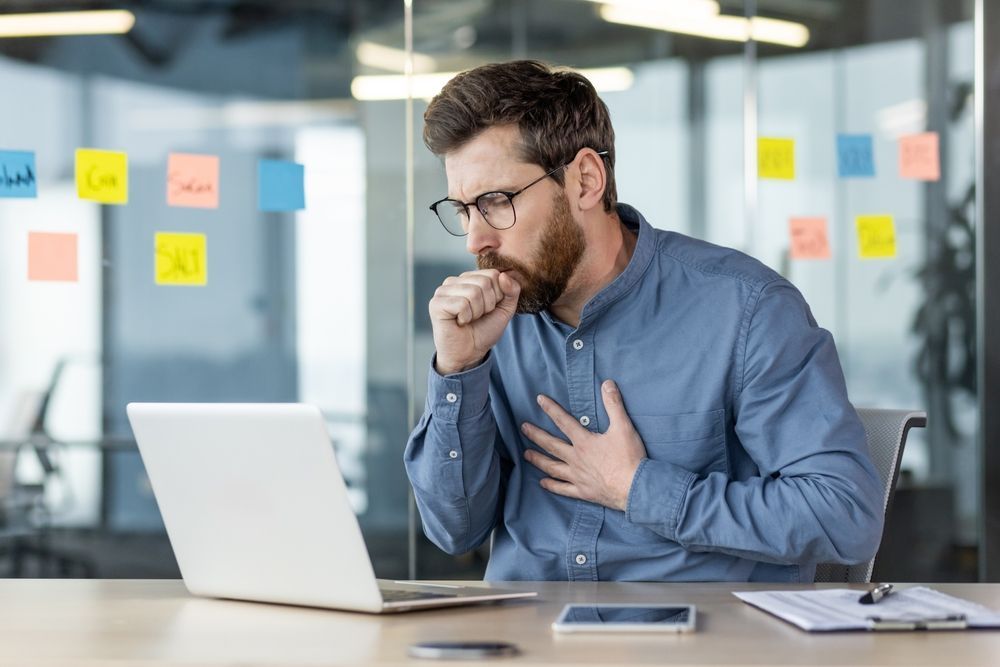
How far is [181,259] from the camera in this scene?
3590 millimetres

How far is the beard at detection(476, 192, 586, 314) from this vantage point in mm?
1762

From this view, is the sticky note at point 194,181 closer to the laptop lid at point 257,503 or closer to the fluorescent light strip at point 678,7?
the fluorescent light strip at point 678,7

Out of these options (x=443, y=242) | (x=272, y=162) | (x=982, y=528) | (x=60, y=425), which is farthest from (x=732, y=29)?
(x=60, y=425)

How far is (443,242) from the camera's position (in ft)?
11.9

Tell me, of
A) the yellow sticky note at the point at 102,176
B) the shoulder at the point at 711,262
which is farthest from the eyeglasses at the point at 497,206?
the yellow sticky note at the point at 102,176

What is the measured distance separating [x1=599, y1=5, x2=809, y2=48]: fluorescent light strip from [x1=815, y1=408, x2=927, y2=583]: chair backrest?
2.11m

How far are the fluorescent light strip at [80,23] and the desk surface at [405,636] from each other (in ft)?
8.13

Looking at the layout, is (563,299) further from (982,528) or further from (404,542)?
(982,528)

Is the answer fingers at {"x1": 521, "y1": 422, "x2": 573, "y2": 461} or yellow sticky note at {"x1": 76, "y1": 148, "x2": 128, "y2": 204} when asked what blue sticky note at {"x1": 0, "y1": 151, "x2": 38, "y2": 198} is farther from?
fingers at {"x1": 521, "y1": 422, "x2": 573, "y2": 461}

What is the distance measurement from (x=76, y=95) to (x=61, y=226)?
1.24ft

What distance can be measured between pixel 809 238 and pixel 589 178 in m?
1.96

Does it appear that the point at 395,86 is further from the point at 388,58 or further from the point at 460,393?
the point at 460,393

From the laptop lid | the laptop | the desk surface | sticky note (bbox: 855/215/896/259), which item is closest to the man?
the desk surface

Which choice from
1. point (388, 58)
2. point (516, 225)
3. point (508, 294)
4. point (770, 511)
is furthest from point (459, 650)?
point (388, 58)
